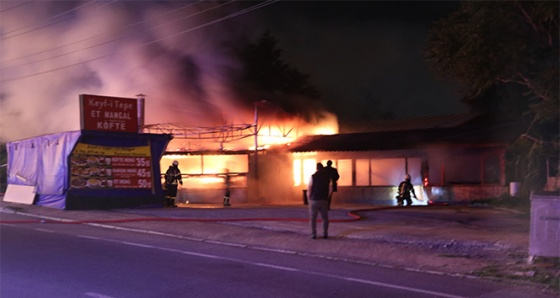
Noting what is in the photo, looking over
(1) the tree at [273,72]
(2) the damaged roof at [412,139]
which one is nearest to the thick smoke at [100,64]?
(2) the damaged roof at [412,139]

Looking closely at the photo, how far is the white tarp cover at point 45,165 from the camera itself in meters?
20.2

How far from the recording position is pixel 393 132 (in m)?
28.7

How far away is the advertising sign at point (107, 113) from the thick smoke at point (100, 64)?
940cm

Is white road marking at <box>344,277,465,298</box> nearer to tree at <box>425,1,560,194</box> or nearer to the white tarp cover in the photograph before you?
tree at <box>425,1,560,194</box>

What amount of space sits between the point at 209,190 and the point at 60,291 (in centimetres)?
1945

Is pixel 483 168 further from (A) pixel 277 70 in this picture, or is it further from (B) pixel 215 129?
(A) pixel 277 70

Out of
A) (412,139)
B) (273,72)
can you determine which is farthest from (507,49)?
(273,72)

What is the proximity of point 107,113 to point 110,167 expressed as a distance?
176 centimetres

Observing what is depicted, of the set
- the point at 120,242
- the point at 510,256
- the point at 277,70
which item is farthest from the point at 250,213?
the point at 277,70

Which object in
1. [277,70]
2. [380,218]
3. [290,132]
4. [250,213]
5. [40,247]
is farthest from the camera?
[277,70]

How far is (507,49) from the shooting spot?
1484 cm

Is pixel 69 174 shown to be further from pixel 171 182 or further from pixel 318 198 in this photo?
pixel 318 198

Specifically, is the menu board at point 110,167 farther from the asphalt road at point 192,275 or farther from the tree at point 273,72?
the tree at point 273,72

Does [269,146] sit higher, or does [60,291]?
[269,146]
